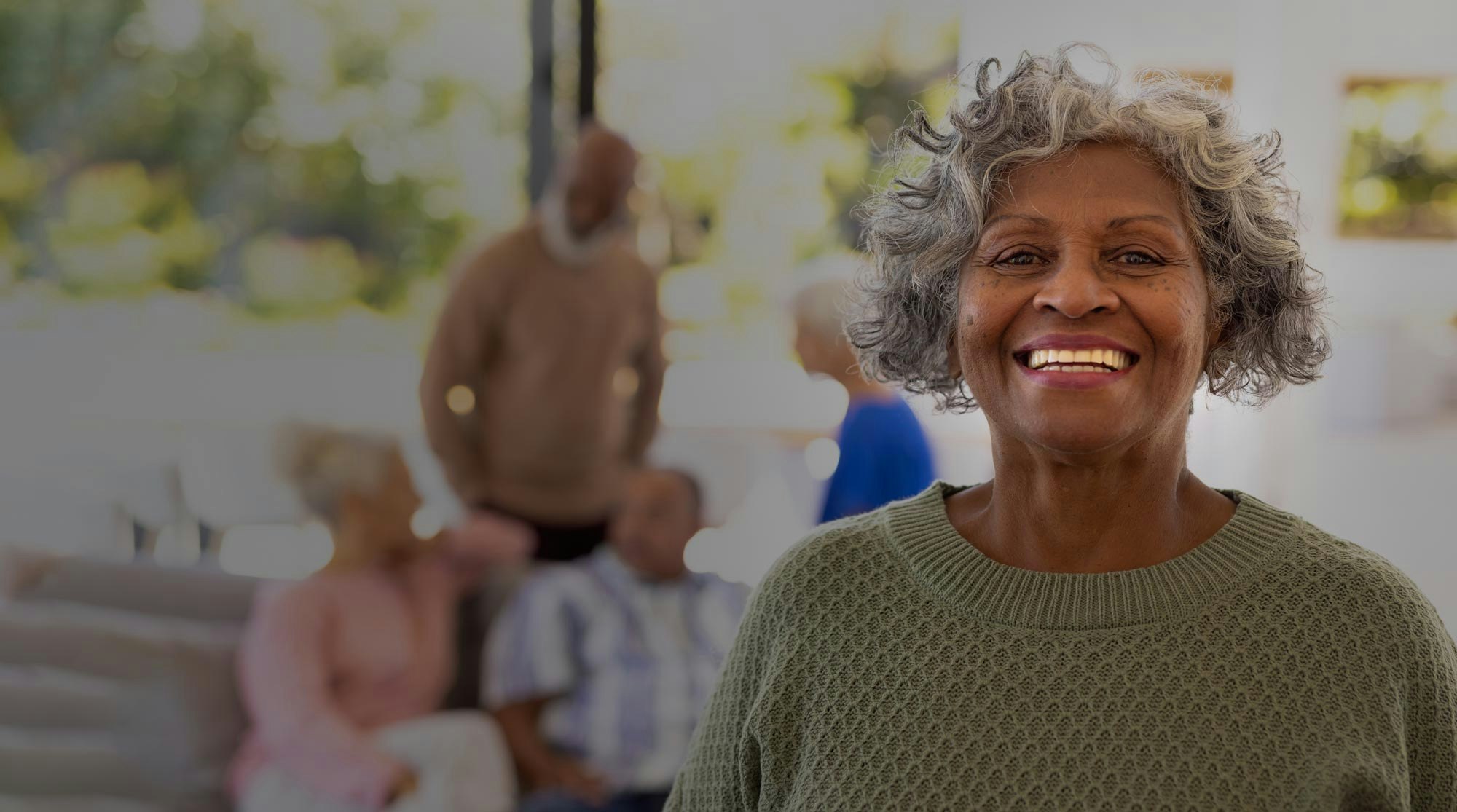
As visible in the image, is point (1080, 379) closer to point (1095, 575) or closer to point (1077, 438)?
point (1077, 438)

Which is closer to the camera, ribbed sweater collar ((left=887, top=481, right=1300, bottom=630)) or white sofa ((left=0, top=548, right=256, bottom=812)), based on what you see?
ribbed sweater collar ((left=887, top=481, right=1300, bottom=630))

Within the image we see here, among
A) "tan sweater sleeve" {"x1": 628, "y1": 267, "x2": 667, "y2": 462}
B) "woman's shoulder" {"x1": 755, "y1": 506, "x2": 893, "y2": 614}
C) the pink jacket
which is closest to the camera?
"woman's shoulder" {"x1": 755, "y1": 506, "x2": 893, "y2": 614}

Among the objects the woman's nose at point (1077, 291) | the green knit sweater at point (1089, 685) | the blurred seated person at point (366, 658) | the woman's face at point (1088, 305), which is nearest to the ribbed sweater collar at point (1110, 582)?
the green knit sweater at point (1089, 685)

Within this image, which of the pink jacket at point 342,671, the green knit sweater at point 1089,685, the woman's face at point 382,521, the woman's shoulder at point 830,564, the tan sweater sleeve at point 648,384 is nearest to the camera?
the green knit sweater at point 1089,685

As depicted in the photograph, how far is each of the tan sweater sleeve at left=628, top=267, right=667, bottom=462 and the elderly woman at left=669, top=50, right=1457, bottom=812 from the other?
1.64 metres

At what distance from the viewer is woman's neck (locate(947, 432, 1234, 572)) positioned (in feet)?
3.12

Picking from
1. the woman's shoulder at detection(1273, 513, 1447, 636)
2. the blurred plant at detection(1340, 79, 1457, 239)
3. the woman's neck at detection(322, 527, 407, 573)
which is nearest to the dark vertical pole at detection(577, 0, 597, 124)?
the woman's neck at detection(322, 527, 407, 573)

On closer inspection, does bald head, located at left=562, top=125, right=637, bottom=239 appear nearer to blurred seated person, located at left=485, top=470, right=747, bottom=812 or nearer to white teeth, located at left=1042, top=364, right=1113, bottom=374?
blurred seated person, located at left=485, top=470, right=747, bottom=812

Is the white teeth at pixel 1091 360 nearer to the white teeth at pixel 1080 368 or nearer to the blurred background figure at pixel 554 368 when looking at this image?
the white teeth at pixel 1080 368

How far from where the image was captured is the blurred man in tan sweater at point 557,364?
2.60m

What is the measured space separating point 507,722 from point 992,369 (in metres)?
1.92

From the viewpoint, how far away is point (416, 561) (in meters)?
2.59

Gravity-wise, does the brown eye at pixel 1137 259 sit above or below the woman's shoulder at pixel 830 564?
above

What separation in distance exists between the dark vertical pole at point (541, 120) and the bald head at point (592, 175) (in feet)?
0.18
